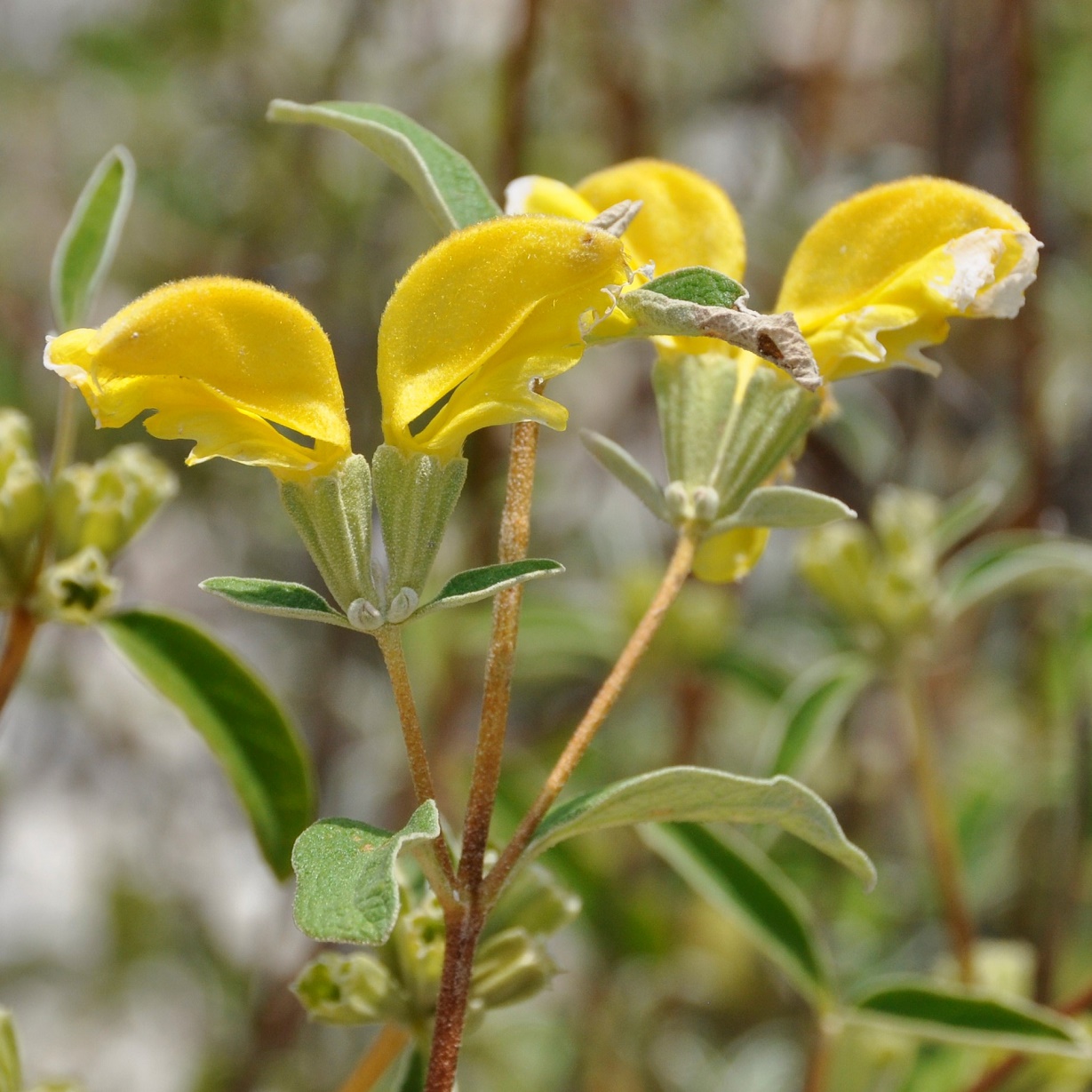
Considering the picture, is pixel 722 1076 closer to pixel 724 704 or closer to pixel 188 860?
pixel 724 704

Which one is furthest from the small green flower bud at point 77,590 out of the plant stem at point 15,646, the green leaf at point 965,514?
the green leaf at point 965,514

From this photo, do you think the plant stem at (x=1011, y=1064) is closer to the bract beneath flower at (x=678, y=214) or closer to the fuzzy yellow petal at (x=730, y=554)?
the fuzzy yellow petal at (x=730, y=554)

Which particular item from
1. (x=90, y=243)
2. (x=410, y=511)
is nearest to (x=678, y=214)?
(x=410, y=511)

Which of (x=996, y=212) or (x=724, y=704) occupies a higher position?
(x=996, y=212)

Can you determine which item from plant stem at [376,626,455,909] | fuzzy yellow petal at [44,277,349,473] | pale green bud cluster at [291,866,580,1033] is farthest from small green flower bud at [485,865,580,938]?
fuzzy yellow petal at [44,277,349,473]

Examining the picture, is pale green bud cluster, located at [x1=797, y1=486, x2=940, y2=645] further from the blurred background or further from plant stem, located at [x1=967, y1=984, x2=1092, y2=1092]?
plant stem, located at [x1=967, y1=984, x2=1092, y2=1092]

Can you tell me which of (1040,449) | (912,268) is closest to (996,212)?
→ (912,268)

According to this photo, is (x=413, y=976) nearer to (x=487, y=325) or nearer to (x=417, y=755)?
(x=417, y=755)
